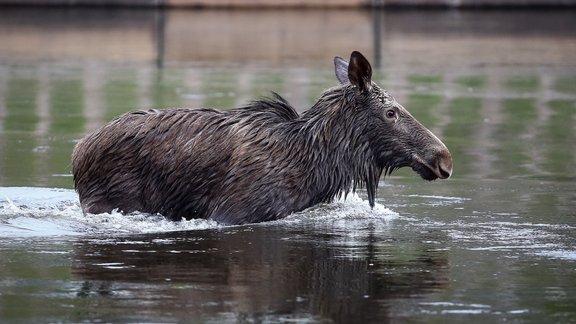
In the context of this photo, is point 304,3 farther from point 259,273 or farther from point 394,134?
point 259,273

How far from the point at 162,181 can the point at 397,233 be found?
167 cm

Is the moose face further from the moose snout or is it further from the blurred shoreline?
the blurred shoreline

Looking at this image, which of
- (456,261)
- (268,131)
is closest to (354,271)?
(456,261)

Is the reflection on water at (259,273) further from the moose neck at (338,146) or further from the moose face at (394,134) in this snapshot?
the moose face at (394,134)

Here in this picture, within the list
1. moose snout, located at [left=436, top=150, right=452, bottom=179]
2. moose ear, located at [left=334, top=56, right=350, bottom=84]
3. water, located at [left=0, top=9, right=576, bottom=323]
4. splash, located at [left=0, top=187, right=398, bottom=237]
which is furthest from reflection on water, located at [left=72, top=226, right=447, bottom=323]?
moose ear, located at [left=334, top=56, right=350, bottom=84]

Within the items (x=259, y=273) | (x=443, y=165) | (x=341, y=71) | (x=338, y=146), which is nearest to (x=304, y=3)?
(x=341, y=71)

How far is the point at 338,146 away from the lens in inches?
425

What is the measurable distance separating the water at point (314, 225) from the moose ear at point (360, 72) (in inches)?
38.8

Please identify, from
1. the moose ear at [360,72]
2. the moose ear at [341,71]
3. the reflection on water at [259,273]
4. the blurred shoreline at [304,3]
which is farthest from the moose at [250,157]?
the blurred shoreline at [304,3]

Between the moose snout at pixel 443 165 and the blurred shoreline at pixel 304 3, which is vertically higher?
the blurred shoreline at pixel 304 3

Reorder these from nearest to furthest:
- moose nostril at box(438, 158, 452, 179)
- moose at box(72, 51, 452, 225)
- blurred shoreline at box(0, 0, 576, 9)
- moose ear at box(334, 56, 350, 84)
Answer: moose at box(72, 51, 452, 225) → moose nostril at box(438, 158, 452, 179) → moose ear at box(334, 56, 350, 84) → blurred shoreline at box(0, 0, 576, 9)

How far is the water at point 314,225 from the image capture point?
7.88 metres

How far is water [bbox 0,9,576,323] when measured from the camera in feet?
25.9

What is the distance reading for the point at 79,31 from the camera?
1313 inches
